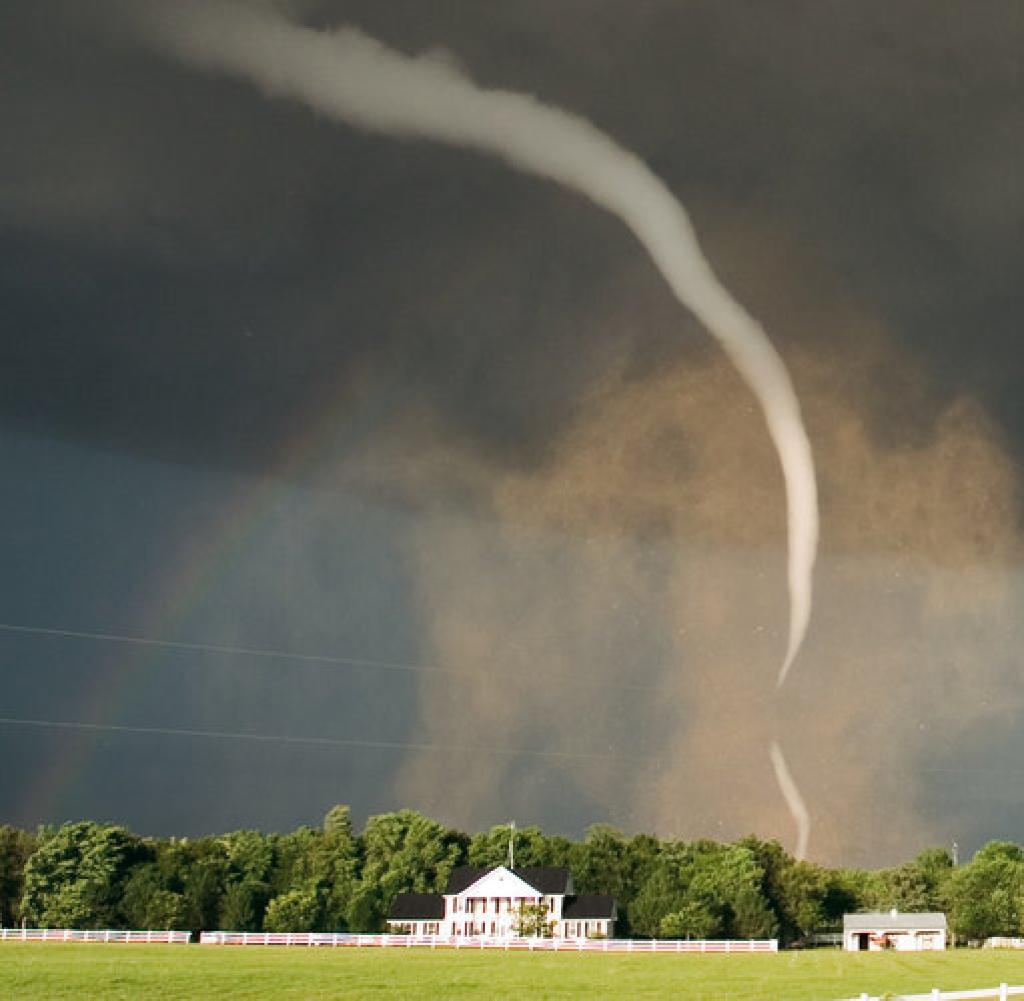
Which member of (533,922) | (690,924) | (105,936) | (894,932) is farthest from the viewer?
(894,932)

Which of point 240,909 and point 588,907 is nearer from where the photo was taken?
point 240,909

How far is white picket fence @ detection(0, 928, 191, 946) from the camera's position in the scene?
315 feet

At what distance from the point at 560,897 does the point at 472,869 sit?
11889mm

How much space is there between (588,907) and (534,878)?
627cm

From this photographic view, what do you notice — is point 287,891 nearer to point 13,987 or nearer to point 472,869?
point 472,869

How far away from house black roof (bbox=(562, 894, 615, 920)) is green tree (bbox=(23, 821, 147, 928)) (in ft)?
118

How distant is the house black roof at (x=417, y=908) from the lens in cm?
12706

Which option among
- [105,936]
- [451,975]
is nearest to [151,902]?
[105,936]

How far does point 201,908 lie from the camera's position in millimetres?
121500

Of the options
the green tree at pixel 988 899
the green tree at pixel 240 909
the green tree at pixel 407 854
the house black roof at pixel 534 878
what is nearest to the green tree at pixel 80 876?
the green tree at pixel 240 909

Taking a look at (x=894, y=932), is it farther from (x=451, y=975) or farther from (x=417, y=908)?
(x=451, y=975)

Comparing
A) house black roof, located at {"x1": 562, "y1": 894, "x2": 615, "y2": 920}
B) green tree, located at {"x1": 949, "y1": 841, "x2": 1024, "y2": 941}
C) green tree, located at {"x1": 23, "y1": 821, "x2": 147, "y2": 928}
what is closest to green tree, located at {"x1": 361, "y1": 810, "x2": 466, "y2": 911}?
house black roof, located at {"x1": 562, "y1": 894, "x2": 615, "y2": 920}

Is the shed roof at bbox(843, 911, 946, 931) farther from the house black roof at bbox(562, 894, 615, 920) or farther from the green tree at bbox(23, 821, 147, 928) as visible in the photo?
the green tree at bbox(23, 821, 147, 928)

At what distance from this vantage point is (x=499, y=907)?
12725 centimetres
